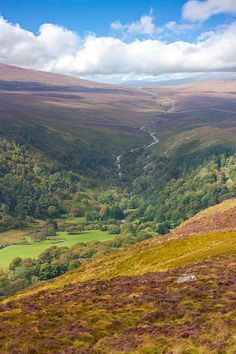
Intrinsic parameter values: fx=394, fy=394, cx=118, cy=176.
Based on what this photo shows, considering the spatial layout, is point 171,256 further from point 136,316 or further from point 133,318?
point 133,318

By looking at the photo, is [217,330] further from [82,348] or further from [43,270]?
[43,270]

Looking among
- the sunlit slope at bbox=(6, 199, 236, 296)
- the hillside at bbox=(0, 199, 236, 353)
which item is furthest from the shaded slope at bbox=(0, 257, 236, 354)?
the sunlit slope at bbox=(6, 199, 236, 296)

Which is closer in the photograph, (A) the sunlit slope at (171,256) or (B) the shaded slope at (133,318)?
(B) the shaded slope at (133,318)

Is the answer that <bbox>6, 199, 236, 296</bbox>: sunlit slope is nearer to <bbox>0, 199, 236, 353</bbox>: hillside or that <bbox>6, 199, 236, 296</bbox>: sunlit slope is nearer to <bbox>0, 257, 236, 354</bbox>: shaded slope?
<bbox>0, 199, 236, 353</bbox>: hillside

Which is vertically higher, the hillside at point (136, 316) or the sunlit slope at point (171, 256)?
the hillside at point (136, 316)

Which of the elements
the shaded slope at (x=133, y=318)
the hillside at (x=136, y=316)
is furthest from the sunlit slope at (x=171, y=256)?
the shaded slope at (x=133, y=318)

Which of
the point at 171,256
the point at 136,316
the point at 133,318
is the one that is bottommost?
the point at 171,256

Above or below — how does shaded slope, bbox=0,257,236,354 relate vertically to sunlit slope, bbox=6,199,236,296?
above

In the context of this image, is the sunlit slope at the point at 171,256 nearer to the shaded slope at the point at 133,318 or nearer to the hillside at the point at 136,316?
the hillside at the point at 136,316

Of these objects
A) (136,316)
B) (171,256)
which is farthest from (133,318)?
(171,256)

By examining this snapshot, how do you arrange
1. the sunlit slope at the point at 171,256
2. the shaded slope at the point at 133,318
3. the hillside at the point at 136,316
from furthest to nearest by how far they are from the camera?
the sunlit slope at the point at 171,256
the hillside at the point at 136,316
the shaded slope at the point at 133,318
